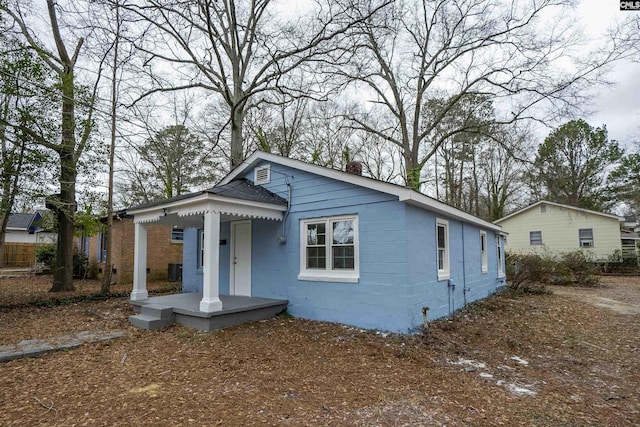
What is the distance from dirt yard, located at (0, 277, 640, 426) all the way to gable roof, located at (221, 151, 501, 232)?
2496 millimetres

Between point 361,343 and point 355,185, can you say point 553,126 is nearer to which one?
point 355,185

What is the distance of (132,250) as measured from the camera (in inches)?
584

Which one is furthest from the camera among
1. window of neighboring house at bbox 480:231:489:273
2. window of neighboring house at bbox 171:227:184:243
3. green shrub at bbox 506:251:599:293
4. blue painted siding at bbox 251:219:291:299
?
window of neighboring house at bbox 171:227:184:243

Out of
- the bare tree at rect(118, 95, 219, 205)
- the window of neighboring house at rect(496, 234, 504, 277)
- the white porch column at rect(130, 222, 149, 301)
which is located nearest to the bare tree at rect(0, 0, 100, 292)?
the white porch column at rect(130, 222, 149, 301)

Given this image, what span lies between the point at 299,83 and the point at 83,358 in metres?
12.7

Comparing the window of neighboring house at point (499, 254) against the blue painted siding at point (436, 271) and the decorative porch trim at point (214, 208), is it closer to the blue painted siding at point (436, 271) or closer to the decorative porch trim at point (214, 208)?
the blue painted siding at point (436, 271)

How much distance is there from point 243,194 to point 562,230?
2225 centimetres

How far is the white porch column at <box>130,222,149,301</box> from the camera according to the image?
8.55 meters

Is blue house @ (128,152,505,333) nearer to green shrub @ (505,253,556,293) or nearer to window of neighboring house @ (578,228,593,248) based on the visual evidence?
green shrub @ (505,253,556,293)

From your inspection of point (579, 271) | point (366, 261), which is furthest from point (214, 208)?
point (579, 271)

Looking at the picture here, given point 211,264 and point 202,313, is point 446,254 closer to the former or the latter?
point 211,264

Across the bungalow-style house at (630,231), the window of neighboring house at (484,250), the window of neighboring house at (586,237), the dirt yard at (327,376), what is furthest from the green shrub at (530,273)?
the bungalow-style house at (630,231)

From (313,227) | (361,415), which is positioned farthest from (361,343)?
(313,227)

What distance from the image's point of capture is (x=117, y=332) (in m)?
6.57
